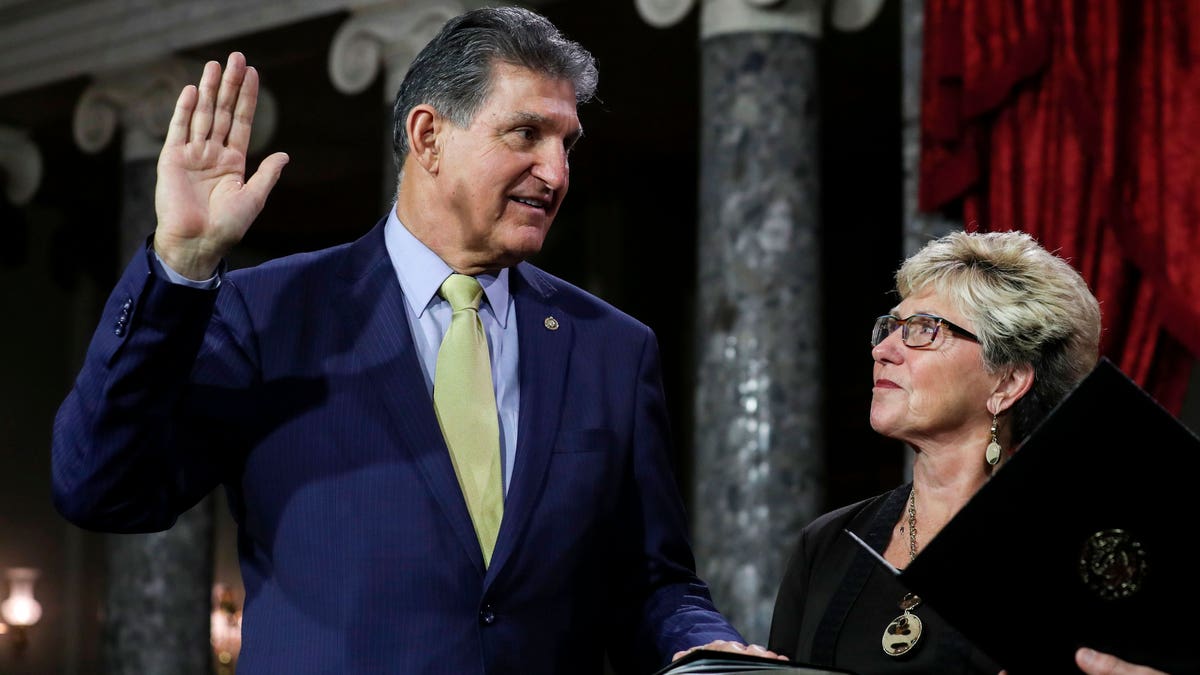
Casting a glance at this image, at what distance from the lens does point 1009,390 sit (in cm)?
287

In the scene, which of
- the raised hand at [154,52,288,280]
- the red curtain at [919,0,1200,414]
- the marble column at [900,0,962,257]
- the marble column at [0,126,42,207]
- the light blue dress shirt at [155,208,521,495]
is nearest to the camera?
the raised hand at [154,52,288,280]

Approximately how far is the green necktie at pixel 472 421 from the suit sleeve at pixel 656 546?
27cm

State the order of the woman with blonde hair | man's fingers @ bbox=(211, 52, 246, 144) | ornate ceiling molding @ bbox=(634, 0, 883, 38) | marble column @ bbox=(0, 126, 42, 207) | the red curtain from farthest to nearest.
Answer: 1. marble column @ bbox=(0, 126, 42, 207)
2. ornate ceiling molding @ bbox=(634, 0, 883, 38)
3. the red curtain
4. the woman with blonde hair
5. man's fingers @ bbox=(211, 52, 246, 144)

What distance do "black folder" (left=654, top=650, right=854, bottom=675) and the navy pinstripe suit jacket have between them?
38 cm

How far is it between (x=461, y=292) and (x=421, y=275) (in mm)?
75

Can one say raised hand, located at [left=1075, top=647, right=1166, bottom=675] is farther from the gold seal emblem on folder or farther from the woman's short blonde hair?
the woman's short blonde hair

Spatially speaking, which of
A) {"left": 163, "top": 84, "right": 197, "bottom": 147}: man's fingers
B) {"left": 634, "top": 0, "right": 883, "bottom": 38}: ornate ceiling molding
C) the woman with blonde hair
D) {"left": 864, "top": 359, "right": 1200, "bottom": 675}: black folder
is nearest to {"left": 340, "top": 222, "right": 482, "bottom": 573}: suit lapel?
{"left": 163, "top": 84, "right": 197, "bottom": 147}: man's fingers

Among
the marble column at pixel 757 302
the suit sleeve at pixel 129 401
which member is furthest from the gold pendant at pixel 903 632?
the marble column at pixel 757 302

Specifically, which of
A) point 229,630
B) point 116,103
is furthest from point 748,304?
point 229,630

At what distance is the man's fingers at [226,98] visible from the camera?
90.1 inches

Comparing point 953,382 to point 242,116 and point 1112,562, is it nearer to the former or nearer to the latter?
point 1112,562

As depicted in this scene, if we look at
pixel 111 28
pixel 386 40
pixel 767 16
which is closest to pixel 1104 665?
pixel 767 16

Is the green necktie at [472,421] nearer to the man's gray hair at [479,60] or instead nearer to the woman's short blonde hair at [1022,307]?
the man's gray hair at [479,60]

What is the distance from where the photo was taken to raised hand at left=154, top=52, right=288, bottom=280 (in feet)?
7.16
